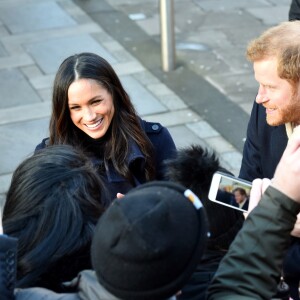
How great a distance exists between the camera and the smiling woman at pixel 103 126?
3184 mm

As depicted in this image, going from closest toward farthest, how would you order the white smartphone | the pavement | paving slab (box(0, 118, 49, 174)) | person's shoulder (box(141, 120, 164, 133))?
1. the white smartphone
2. person's shoulder (box(141, 120, 164, 133))
3. paving slab (box(0, 118, 49, 174))
4. the pavement

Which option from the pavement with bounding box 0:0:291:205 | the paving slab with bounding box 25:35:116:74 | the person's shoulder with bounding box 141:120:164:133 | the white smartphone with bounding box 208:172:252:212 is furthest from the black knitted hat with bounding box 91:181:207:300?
the paving slab with bounding box 25:35:116:74

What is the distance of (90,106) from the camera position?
10.5 ft

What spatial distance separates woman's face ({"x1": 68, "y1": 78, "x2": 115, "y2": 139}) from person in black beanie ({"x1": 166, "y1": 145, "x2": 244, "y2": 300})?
0.69 meters

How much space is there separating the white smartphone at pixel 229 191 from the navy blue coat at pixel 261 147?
1.97ft

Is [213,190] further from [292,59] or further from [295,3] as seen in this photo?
[295,3]

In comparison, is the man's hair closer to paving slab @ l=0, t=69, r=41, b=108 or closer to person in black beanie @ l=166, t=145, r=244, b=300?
person in black beanie @ l=166, t=145, r=244, b=300

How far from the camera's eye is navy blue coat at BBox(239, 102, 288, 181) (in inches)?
119

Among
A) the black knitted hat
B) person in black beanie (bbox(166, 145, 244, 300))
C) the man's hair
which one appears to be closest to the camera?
the black knitted hat

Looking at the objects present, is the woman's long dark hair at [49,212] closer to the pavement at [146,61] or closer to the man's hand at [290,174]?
the man's hand at [290,174]

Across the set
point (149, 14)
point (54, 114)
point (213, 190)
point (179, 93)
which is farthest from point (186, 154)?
point (149, 14)

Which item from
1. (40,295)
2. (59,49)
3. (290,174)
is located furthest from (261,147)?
(59,49)

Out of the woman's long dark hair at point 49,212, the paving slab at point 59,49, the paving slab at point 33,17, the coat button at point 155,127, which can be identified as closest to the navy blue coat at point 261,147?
the coat button at point 155,127

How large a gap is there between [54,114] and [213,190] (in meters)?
1.14
